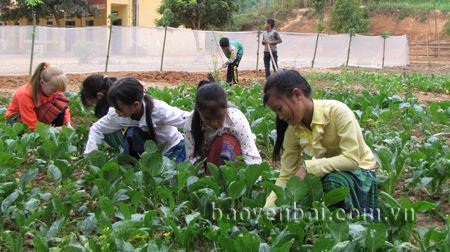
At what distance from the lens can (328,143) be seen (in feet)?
7.57

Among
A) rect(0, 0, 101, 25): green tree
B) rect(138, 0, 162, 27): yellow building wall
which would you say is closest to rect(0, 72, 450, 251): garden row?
rect(0, 0, 101, 25): green tree

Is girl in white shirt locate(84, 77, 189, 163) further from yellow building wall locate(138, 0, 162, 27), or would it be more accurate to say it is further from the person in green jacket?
yellow building wall locate(138, 0, 162, 27)

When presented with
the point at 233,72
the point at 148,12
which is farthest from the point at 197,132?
the point at 148,12

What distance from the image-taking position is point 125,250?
1.80 m

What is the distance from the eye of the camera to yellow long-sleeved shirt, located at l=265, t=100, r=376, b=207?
2.11 meters

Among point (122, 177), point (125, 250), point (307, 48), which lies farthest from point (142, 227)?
point (307, 48)

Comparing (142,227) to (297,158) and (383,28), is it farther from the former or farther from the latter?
(383,28)

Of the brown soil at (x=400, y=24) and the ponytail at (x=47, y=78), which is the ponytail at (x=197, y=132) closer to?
the ponytail at (x=47, y=78)

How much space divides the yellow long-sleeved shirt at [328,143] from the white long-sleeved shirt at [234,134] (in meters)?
0.45

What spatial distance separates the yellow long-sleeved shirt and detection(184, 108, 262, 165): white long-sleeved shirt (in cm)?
45

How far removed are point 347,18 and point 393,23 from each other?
6045mm

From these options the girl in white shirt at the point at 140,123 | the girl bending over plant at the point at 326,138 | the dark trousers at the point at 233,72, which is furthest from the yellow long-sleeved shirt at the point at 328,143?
the dark trousers at the point at 233,72

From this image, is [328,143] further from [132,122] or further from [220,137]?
[132,122]

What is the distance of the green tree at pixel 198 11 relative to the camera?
882 inches
